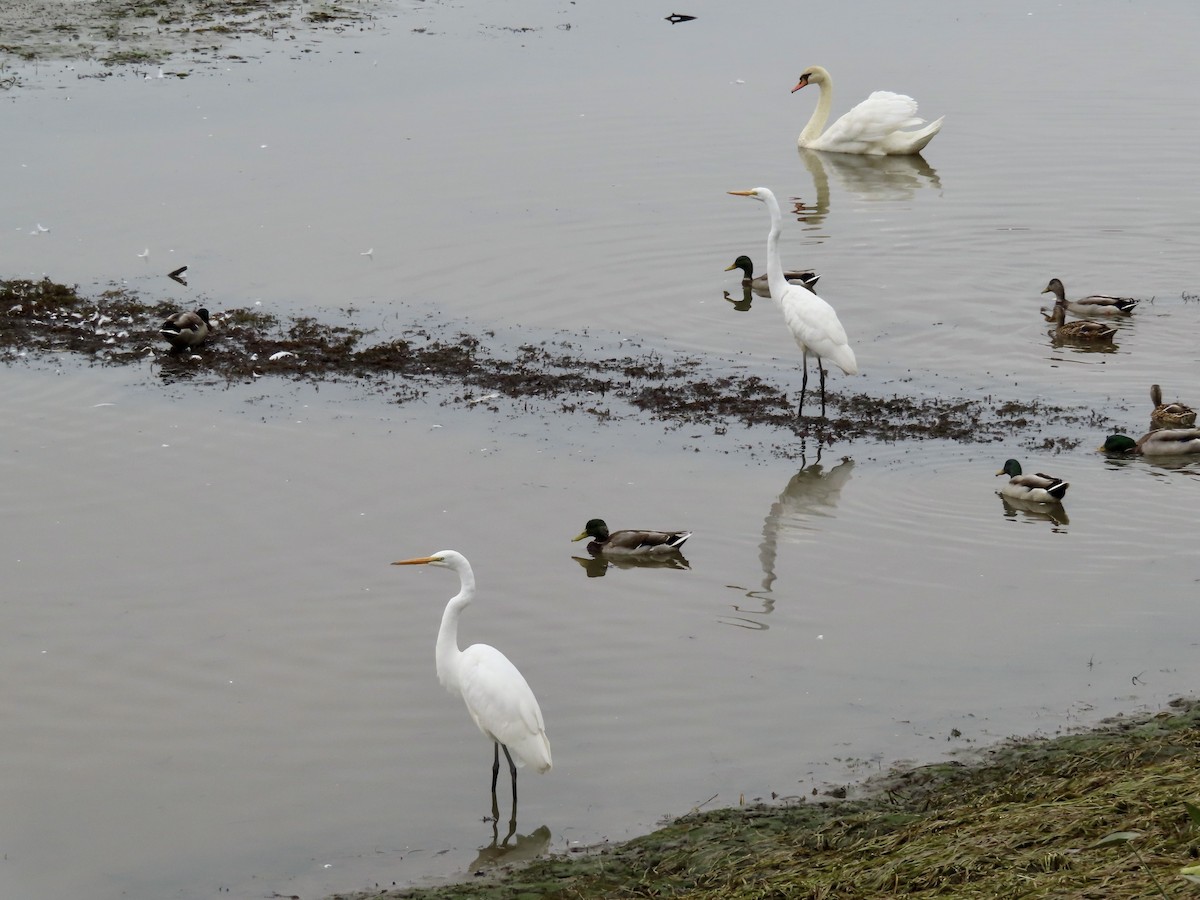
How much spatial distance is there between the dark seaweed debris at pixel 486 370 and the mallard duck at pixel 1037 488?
1556mm

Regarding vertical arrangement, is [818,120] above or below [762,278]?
above

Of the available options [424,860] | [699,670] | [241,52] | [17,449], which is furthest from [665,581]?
[241,52]

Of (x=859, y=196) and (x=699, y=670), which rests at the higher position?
(x=859, y=196)

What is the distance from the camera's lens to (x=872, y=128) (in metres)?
26.3

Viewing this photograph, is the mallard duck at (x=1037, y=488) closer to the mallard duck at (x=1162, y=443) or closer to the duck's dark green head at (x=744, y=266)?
the mallard duck at (x=1162, y=443)

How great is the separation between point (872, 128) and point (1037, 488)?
14971mm

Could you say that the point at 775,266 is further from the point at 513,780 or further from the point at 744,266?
the point at 513,780

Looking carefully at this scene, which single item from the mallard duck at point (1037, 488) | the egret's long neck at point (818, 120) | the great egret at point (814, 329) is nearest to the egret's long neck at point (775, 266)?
the great egret at point (814, 329)

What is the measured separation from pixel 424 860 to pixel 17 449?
Result: 313 inches

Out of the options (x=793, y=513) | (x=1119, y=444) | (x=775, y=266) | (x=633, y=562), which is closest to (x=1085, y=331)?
(x=1119, y=444)

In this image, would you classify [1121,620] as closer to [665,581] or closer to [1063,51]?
[665,581]

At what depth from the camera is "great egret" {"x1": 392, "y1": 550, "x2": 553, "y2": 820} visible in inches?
337

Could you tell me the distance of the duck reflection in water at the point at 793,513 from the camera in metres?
11.4

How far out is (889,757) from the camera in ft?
29.9
